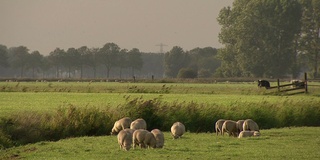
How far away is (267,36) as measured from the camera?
145 m

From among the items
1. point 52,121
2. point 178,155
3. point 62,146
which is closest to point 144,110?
point 52,121

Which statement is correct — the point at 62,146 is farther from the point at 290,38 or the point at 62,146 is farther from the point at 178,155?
the point at 290,38

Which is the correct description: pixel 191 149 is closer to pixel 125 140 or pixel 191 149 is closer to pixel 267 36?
pixel 125 140

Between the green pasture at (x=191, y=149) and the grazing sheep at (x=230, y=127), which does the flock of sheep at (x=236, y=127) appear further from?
the green pasture at (x=191, y=149)

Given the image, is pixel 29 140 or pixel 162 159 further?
pixel 29 140

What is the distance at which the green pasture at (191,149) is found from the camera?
22.8 m

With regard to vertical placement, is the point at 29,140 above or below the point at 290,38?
below

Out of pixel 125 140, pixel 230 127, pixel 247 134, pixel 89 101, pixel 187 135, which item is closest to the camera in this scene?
pixel 125 140

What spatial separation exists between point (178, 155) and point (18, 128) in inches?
365

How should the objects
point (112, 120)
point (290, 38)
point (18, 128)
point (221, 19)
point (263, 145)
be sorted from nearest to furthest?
point (263, 145)
point (18, 128)
point (112, 120)
point (290, 38)
point (221, 19)

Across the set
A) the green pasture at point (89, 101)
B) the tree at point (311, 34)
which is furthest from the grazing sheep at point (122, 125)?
the tree at point (311, 34)

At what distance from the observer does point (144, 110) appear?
112ft

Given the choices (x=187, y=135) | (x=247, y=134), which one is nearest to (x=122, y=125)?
(x=187, y=135)

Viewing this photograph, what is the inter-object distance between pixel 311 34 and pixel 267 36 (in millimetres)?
11170
